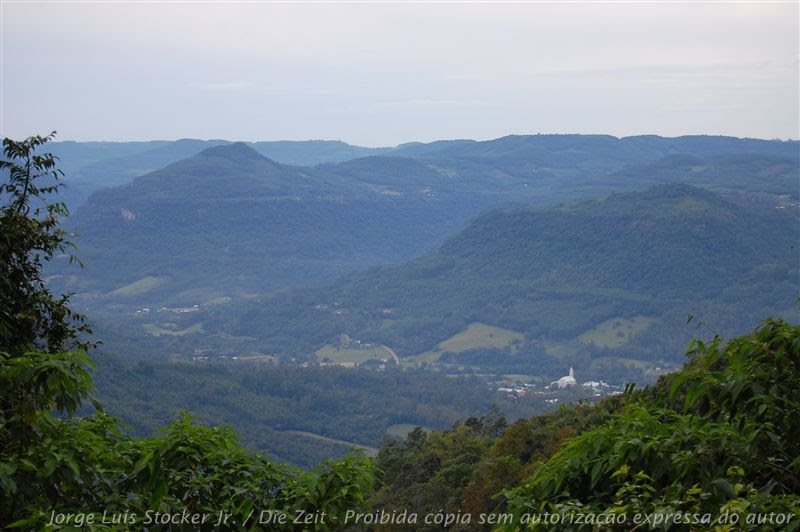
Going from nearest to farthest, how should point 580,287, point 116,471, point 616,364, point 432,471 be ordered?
point 116,471
point 432,471
point 616,364
point 580,287

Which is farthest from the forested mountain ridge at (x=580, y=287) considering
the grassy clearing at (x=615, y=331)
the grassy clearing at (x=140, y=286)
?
the grassy clearing at (x=140, y=286)

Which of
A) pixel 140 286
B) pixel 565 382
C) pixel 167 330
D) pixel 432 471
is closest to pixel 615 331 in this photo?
pixel 565 382

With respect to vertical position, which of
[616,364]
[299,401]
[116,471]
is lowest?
[616,364]

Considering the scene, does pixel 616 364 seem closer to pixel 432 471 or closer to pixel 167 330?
pixel 167 330

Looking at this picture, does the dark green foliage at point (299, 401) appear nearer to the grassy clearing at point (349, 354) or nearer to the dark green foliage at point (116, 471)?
the grassy clearing at point (349, 354)

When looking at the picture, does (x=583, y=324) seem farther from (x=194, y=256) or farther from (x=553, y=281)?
(x=194, y=256)

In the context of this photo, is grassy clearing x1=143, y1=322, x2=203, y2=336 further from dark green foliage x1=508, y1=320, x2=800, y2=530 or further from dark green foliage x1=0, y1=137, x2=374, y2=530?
dark green foliage x1=508, y1=320, x2=800, y2=530

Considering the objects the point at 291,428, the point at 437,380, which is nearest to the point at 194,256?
the point at 437,380

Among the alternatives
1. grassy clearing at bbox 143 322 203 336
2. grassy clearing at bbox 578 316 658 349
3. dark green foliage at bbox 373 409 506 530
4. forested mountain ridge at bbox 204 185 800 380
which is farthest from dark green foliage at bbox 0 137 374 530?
grassy clearing at bbox 143 322 203 336
